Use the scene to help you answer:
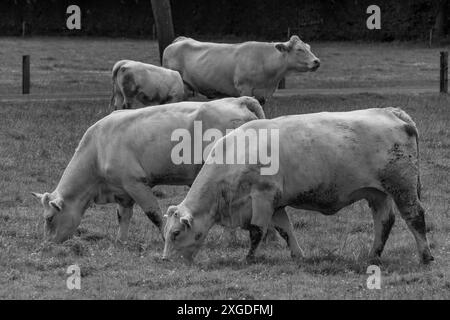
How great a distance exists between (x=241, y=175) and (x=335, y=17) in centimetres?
4026

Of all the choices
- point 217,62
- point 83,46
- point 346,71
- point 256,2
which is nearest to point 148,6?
point 256,2

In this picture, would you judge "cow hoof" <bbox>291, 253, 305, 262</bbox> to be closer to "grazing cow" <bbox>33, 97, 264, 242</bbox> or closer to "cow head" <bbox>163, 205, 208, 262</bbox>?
"cow head" <bbox>163, 205, 208, 262</bbox>

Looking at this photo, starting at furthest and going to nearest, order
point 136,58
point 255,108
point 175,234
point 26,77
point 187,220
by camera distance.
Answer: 1. point 136,58
2. point 26,77
3. point 255,108
4. point 175,234
5. point 187,220

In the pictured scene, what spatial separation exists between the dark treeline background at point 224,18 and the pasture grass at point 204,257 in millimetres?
31223

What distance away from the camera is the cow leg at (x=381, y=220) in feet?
39.0

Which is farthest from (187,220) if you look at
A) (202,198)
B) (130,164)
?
(130,164)

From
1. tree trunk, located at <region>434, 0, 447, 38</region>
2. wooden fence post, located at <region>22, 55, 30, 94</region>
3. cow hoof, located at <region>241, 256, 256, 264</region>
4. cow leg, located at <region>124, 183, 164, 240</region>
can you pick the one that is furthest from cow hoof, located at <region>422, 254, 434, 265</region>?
tree trunk, located at <region>434, 0, 447, 38</region>

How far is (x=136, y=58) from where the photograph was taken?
3894 cm

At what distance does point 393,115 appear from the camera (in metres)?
11.9

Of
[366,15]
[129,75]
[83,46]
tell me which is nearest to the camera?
[129,75]

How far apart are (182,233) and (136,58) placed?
91.8ft

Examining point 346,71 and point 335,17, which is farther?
point 335,17

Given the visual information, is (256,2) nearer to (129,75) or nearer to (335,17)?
(335,17)

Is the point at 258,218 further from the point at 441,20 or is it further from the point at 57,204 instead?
the point at 441,20
